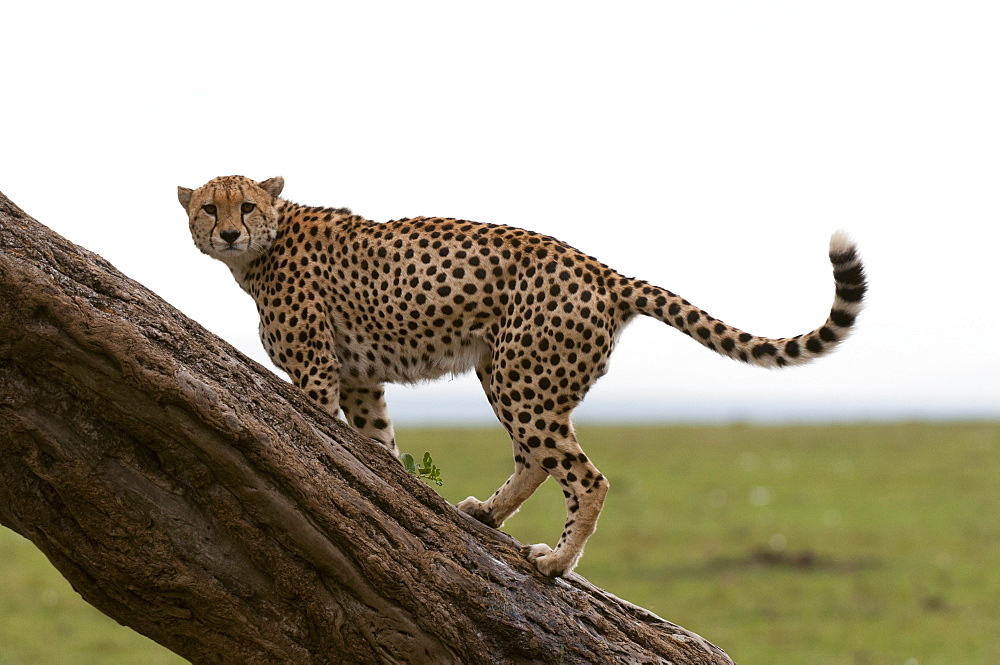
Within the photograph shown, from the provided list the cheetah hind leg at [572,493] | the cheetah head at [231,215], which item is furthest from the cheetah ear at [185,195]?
the cheetah hind leg at [572,493]

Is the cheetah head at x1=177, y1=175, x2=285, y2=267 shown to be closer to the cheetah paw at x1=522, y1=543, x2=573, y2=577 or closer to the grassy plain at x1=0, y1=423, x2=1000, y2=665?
the cheetah paw at x1=522, y1=543, x2=573, y2=577

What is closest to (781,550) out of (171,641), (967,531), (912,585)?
(912,585)

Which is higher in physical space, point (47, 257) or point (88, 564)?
point (47, 257)

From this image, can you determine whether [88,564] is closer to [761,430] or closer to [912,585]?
[912,585]

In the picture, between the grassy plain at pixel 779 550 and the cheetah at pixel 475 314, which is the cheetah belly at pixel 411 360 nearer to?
the cheetah at pixel 475 314

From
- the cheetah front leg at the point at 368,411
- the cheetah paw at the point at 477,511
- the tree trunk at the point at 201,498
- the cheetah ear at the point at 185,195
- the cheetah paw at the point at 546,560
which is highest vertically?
the cheetah ear at the point at 185,195

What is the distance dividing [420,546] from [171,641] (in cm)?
120

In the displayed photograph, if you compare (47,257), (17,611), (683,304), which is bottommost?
(17,611)

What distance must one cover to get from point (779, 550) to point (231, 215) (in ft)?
57.3

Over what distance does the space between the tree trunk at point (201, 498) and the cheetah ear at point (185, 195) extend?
1.15m

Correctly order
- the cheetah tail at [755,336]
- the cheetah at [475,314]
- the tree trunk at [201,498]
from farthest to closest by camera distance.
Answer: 1. the cheetah at [475,314]
2. the cheetah tail at [755,336]
3. the tree trunk at [201,498]

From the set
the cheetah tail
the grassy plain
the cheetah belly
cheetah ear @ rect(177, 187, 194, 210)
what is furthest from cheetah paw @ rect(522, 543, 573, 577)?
the grassy plain

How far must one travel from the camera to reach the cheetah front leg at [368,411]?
6160mm

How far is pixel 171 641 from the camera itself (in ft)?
16.0
